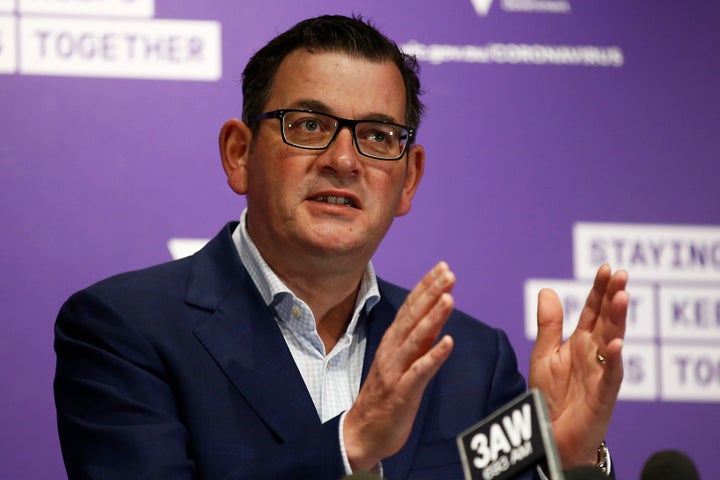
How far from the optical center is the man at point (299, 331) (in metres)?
2.14

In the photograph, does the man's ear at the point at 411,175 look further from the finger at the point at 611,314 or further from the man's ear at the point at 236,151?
the finger at the point at 611,314

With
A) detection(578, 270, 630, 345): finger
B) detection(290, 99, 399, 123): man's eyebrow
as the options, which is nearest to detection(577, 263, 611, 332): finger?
detection(578, 270, 630, 345): finger

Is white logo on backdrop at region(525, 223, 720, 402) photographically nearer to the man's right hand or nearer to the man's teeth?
the man's teeth

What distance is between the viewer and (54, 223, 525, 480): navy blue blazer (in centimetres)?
218

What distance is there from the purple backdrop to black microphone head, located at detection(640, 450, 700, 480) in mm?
1982

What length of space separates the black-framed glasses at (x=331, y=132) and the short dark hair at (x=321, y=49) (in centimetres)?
14

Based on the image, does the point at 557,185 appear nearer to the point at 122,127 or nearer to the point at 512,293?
the point at 512,293

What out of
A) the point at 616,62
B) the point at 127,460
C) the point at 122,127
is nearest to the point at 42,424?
the point at 122,127

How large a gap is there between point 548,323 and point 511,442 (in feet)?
2.68

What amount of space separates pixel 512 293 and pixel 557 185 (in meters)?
0.37

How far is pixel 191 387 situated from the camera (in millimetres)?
2289

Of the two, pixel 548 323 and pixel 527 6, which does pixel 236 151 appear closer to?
pixel 548 323

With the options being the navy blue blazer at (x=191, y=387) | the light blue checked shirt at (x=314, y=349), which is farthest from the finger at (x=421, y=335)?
the light blue checked shirt at (x=314, y=349)

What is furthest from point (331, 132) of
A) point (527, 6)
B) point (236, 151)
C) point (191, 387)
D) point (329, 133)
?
point (527, 6)
